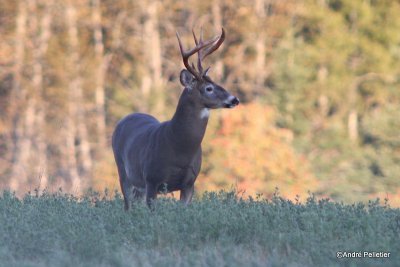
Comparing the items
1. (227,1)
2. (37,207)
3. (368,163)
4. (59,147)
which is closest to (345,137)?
(368,163)

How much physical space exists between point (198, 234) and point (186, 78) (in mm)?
3121

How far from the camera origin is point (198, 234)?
1041cm

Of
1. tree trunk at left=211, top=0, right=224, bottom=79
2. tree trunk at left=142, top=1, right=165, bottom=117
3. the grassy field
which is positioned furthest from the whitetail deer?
tree trunk at left=211, top=0, right=224, bottom=79

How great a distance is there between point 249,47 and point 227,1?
2.18 m

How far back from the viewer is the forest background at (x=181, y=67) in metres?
42.0

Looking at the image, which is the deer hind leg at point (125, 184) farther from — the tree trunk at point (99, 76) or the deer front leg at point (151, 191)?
the tree trunk at point (99, 76)

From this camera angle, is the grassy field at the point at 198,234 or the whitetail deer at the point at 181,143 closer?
the grassy field at the point at 198,234

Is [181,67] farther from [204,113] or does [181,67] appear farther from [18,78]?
[204,113]

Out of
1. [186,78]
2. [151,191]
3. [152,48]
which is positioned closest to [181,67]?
[152,48]

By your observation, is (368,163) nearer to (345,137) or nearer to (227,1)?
(345,137)

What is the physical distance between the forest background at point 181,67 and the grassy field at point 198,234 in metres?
27.4

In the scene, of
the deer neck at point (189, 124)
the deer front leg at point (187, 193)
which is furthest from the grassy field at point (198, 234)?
the deer neck at point (189, 124)

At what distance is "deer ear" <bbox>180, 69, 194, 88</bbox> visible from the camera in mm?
13133

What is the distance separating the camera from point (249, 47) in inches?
1889
